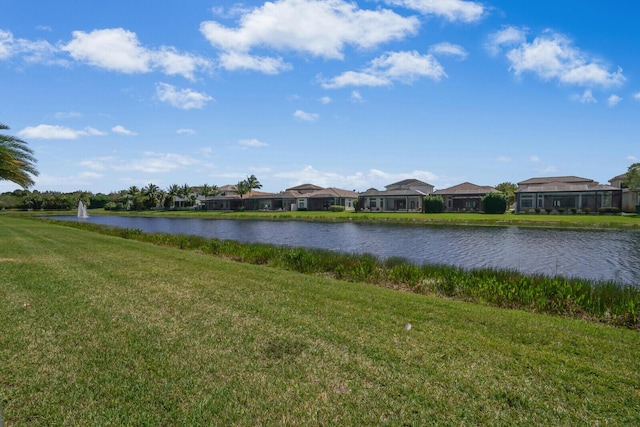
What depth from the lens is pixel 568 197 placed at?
2372 inches

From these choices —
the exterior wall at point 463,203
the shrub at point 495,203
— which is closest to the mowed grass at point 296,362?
the shrub at point 495,203

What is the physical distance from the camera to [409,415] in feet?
12.4

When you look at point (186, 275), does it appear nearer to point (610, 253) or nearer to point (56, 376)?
point (56, 376)

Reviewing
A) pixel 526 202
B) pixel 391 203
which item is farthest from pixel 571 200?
pixel 391 203

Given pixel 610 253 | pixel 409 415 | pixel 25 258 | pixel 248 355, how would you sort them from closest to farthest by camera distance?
pixel 409 415 < pixel 248 355 < pixel 25 258 < pixel 610 253

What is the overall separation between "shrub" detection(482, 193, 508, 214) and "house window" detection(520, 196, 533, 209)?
400cm

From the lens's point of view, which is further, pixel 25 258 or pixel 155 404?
pixel 25 258

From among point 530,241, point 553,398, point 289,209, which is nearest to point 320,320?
point 553,398

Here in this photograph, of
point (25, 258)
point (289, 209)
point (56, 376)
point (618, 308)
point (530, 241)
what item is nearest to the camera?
point (56, 376)

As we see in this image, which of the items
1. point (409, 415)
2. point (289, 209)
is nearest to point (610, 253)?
point (409, 415)

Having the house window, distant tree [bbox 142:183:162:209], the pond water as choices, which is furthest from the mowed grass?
distant tree [bbox 142:183:162:209]

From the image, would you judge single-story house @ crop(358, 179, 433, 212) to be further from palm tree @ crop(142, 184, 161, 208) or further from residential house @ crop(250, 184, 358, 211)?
palm tree @ crop(142, 184, 161, 208)

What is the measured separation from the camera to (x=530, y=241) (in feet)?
102

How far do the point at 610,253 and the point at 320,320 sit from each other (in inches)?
977
